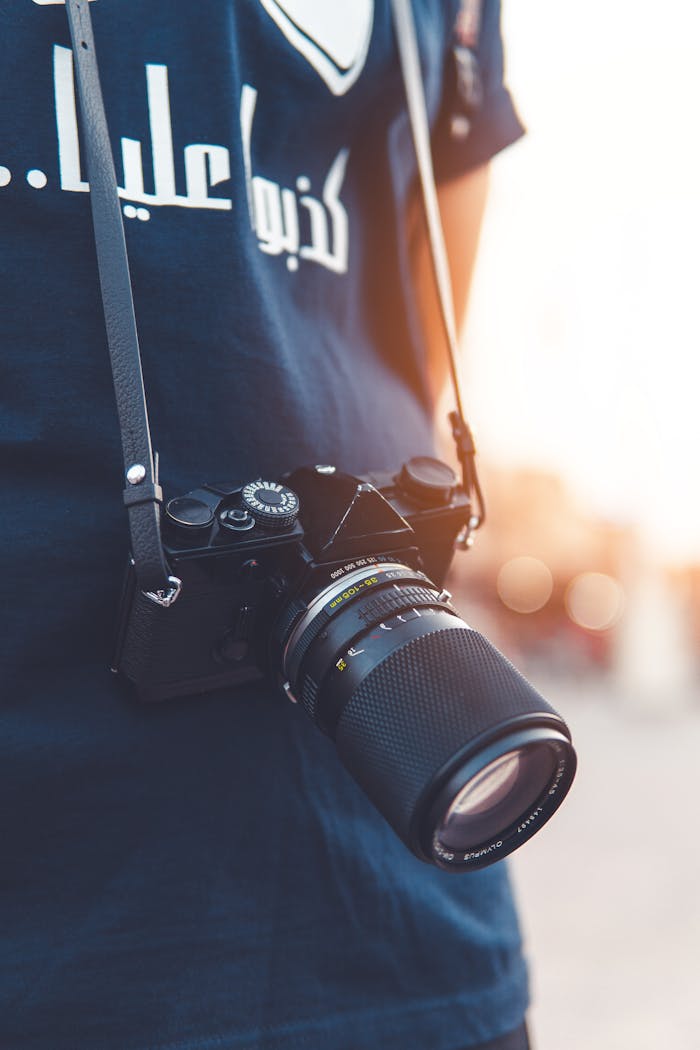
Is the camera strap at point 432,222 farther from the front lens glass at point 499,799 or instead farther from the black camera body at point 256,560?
the front lens glass at point 499,799

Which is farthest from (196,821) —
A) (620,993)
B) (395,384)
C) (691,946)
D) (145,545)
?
(691,946)

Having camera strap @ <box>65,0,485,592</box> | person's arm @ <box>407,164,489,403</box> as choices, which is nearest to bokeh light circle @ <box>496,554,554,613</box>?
person's arm @ <box>407,164,489,403</box>

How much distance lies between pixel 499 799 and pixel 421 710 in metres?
0.09

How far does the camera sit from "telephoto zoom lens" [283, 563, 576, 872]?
43 centimetres

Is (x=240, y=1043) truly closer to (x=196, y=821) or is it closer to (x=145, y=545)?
(x=196, y=821)

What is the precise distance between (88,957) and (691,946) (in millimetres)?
2522

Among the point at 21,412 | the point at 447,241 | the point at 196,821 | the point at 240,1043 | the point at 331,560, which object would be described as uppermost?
the point at 447,241

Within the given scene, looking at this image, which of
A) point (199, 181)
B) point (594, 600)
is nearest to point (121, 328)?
point (199, 181)

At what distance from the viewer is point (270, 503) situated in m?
0.50

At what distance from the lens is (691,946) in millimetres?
2471

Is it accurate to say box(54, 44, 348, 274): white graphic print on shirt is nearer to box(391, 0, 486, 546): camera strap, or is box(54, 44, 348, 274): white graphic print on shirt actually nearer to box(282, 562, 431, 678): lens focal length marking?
box(391, 0, 486, 546): camera strap

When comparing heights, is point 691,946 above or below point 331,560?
below

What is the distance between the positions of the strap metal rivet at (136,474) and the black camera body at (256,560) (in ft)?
0.11

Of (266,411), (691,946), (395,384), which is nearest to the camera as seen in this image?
(266,411)
